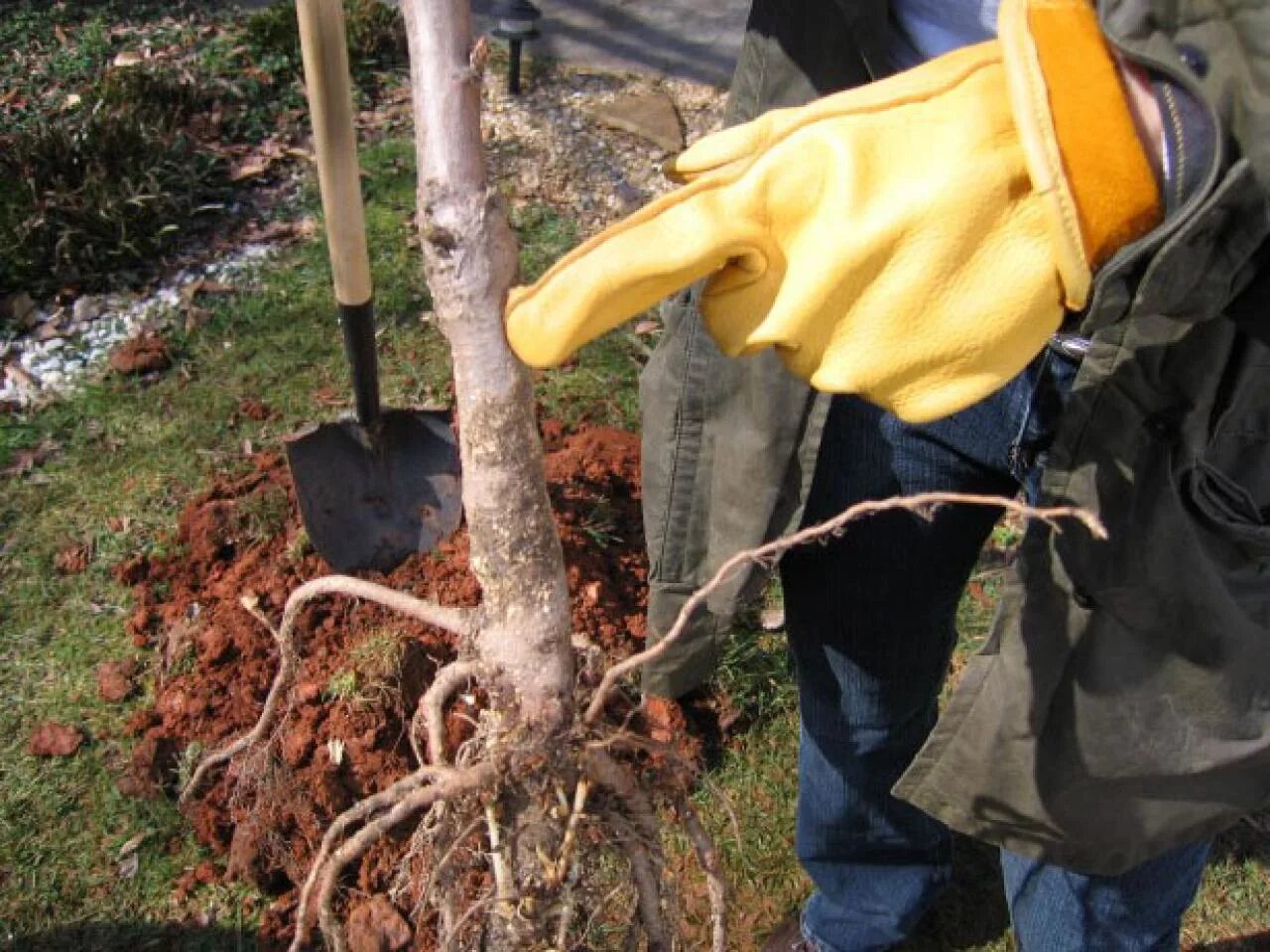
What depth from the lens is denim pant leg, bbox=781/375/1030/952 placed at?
1644 mm

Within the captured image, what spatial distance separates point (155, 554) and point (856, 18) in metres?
2.21

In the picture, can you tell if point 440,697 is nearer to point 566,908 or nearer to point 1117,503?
point 566,908

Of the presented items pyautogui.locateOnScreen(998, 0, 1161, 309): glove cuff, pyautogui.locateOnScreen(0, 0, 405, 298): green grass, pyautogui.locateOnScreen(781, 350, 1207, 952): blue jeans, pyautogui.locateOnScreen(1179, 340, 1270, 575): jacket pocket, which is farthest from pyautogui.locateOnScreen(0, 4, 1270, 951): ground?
pyautogui.locateOnScreen(998, 0, 1161, 309): glove cuff

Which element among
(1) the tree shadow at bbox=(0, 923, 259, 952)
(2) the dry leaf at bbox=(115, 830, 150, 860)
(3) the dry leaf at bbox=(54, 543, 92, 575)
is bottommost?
(1) the tree shadow at bbox=(0, 923, 259, 952)

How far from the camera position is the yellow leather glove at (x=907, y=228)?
43.3 inches

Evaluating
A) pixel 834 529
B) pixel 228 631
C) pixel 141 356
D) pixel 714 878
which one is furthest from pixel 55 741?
pixel 834 529

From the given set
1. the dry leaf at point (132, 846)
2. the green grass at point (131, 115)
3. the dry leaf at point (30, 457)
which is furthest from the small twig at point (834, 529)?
the green grass at point (131, 115)

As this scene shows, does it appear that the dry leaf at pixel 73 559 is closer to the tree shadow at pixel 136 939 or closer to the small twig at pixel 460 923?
the tree shadow at pixel 136 939

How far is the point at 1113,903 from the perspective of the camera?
1.80 m

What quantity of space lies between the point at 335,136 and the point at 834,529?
1.41 metres

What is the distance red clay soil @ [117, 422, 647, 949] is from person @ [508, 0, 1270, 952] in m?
0.72

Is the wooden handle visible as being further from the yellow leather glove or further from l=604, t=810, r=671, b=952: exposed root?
l=604, t=810, r=671, b=952: exposed root

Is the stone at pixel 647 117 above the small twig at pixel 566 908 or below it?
below

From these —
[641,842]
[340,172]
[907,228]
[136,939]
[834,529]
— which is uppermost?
[907,228]
